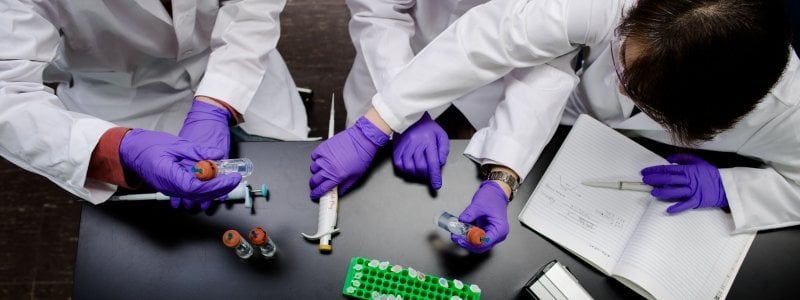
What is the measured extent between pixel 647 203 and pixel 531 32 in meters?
0.43

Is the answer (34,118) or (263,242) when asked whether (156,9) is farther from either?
(263,242)

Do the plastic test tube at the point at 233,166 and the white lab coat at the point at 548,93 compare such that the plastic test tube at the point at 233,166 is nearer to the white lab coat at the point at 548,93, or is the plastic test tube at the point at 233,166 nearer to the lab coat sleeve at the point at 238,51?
the lab coat sleeve at the point at 238,51

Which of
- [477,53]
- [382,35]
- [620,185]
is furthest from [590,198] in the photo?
[382,35]

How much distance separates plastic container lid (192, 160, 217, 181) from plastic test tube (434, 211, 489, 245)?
0.45 metres

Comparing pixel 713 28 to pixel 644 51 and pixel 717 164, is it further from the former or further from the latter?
pixel 717 164

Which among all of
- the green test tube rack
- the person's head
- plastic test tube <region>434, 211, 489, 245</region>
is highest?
the person's head

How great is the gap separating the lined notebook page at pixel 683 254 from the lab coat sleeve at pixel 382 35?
67 cm

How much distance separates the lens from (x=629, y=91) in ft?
3.00

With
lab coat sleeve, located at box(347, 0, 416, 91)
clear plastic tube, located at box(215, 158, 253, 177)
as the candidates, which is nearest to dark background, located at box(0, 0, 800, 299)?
lab coat sleeve, located at box(347, 0, 416, 91)

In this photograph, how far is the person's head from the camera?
0.78 m

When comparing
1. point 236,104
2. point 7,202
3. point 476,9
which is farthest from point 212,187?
point 7,202

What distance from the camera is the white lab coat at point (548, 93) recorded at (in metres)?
1.04

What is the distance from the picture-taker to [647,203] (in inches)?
42.4

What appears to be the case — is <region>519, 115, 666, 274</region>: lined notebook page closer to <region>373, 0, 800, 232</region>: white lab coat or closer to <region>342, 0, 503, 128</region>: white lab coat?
<region>373, 0, 800, 232</region>: white lab coat
